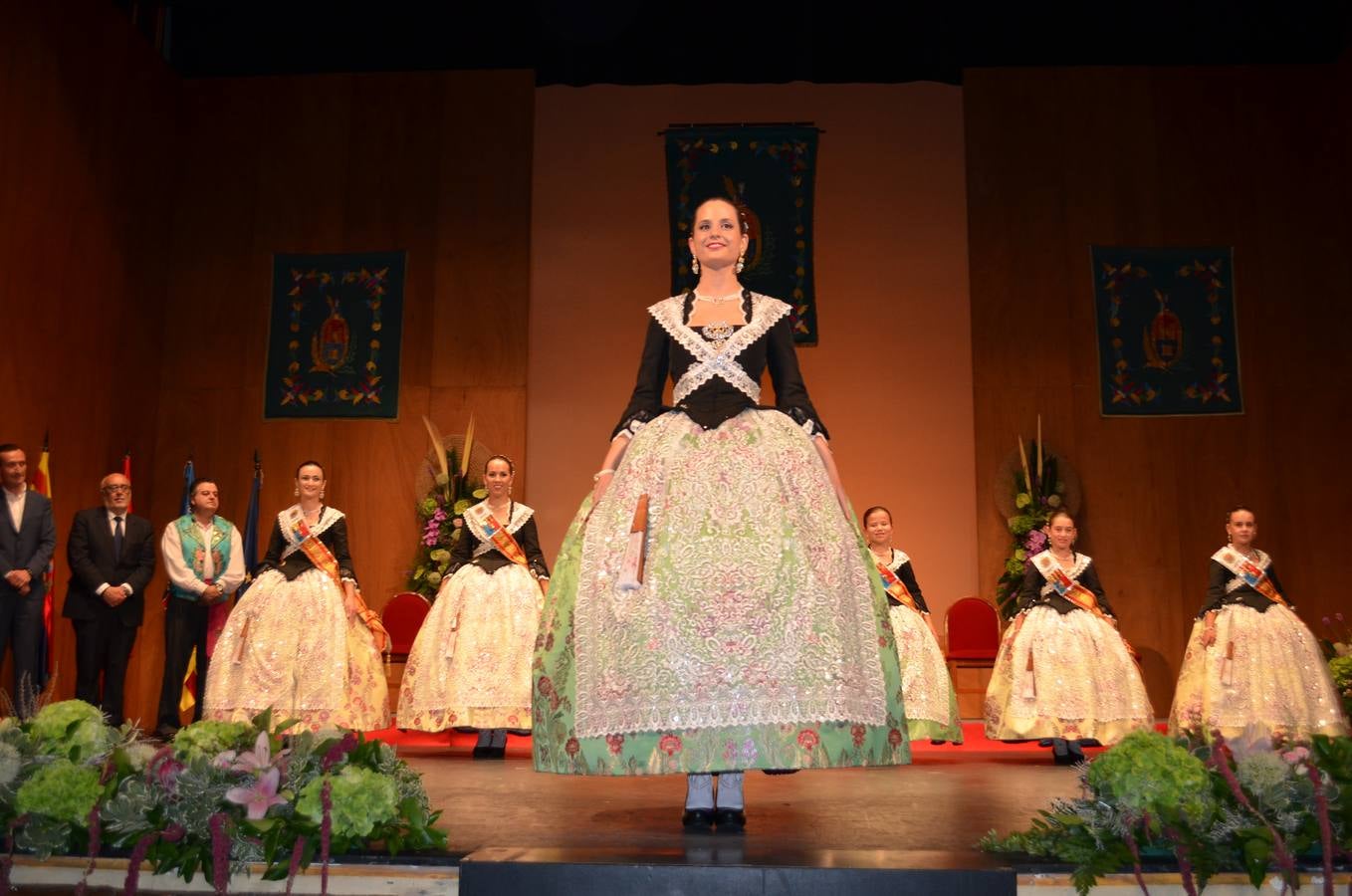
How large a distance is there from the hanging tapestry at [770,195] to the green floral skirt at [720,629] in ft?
18.8

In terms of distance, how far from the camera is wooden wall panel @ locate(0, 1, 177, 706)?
7152 millimetres

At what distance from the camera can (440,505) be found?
8.31 meters

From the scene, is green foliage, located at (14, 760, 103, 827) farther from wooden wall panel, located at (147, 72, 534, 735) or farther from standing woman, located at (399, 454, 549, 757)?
wooden wall panel, located at (147, 72, 534, 735)

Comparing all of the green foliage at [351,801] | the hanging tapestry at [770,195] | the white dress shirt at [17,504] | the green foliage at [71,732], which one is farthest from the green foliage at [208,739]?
the hanging tapestry at [770,195]

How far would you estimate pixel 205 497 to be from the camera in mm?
7023

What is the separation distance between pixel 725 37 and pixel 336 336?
3578mm

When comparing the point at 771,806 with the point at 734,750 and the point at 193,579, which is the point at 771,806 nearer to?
the point at 734,750

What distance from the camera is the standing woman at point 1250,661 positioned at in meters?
6.28

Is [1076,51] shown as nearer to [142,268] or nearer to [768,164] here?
[768,164]

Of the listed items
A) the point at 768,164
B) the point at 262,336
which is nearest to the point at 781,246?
the point at 768,164

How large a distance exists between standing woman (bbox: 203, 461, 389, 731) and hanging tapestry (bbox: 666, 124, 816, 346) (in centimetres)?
364

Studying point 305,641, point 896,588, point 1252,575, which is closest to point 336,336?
point 305,641

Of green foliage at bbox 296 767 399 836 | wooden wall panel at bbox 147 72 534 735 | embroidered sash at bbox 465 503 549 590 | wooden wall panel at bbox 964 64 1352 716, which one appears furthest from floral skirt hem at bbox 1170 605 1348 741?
green foliage at bbox 296 767 399 836

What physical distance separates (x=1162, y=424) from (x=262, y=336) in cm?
649
